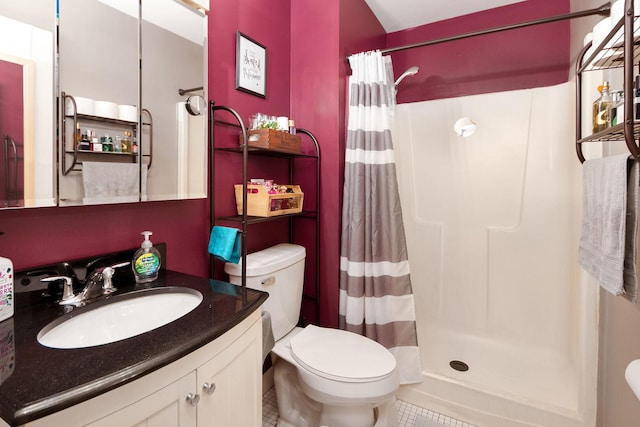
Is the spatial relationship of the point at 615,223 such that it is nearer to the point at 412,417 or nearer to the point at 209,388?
the point at 209,388

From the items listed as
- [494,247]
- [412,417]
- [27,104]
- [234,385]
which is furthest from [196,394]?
[494,247]

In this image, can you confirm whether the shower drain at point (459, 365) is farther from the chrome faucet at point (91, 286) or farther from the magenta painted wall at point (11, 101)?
the magenta painted wall at point (11, 101)

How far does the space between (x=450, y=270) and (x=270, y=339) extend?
1.45 metres

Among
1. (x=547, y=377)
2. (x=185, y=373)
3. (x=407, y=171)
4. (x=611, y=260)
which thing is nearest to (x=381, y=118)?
(x=407, y=171)

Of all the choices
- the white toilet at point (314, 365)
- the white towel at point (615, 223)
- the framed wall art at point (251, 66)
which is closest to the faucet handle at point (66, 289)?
the white toilet at point (314, 365)

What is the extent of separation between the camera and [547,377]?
1.82m

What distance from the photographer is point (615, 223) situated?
946 millimetres

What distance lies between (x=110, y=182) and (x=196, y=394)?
2.45 ft

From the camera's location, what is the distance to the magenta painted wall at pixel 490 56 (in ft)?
7.06

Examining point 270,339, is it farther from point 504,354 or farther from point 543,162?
point 543,162

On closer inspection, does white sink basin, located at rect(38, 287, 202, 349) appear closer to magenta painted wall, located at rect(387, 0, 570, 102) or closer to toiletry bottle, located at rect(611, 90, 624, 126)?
toiletry bottle, located at rect(611, 90, 624, 126)

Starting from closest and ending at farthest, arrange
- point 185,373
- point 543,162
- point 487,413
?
point 185,373 < point 487,413 < point 543,162

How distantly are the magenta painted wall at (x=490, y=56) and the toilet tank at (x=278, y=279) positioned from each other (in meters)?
1.68

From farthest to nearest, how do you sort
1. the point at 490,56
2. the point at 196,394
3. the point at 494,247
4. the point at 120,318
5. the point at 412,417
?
the point at 490,56
the point at 494,247
the point at 412,417
the point at 120,318
the point at 196,394
